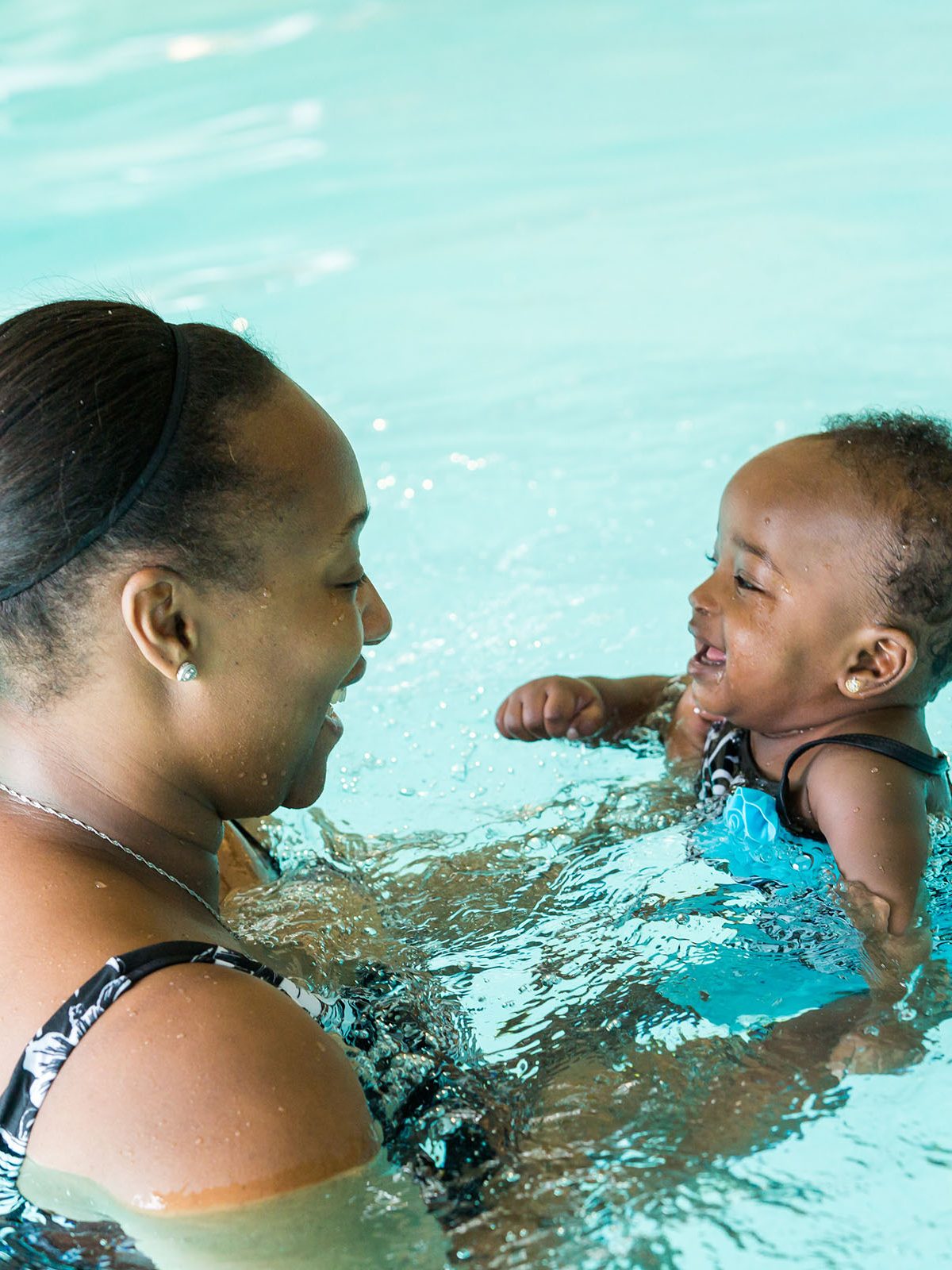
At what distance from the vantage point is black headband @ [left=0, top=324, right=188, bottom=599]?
1507mm

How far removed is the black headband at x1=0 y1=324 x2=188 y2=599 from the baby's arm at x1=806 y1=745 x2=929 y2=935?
129 cm

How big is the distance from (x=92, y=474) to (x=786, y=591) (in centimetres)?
138

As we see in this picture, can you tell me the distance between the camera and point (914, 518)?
2.41 metres

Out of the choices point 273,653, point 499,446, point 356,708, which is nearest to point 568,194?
point 499,446

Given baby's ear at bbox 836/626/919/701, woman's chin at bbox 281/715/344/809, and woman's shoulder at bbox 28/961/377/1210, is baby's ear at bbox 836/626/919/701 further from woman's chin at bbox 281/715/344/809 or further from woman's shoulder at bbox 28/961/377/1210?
woman's shoulder at bbox 28/961/377/1210

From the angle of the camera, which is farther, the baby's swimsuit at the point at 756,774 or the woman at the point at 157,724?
the baby's swimsuit at the point at 756,774

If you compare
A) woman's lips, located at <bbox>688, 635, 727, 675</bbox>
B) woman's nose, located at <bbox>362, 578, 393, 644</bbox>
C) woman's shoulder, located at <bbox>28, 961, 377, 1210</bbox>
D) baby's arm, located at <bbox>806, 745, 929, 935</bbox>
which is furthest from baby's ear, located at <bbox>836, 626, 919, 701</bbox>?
woman's shoulder, located at <bbox>28, 961, 377, 1210</bbox>

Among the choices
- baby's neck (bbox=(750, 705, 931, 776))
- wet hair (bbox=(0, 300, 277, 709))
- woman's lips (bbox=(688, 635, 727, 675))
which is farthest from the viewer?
woman's lips (bbox=(688, 635, 727, 675))

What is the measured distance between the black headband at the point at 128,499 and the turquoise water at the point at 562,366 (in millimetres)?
667

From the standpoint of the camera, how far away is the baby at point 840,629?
94.6 inches

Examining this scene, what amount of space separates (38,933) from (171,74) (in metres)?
8.54

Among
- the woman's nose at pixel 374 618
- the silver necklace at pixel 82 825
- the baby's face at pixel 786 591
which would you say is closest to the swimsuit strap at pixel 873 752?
the baby's face at pixel 786 591

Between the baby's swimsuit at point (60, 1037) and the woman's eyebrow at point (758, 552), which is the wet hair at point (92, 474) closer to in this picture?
the baby's swimsuit at point (60, 1037)

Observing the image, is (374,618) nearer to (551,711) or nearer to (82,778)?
(82,778)
